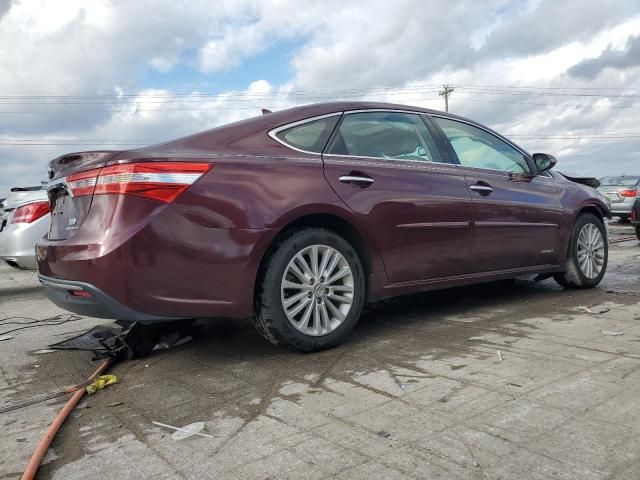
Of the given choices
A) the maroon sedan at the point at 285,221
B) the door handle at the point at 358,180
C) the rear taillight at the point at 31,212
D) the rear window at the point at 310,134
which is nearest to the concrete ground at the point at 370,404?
the maroon sedan at the point at 285,221

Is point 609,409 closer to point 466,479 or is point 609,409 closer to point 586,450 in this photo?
point 586,450

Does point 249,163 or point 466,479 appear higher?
point 249,163

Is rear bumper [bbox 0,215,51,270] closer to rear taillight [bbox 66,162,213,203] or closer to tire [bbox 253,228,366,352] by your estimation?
rear taillight [bbox 66,162,213,203]

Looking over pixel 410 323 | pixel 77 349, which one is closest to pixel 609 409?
pixel 410 323

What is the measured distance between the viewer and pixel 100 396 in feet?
10.4

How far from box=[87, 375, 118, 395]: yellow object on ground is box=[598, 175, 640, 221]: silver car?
16580 millimetres

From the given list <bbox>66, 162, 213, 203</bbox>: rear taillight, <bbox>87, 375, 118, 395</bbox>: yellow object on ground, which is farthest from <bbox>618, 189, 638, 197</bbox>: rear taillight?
<bbox>87, 375, 118, 395</bbox>: yellow object on ground

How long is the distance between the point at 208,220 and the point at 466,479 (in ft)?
6.35

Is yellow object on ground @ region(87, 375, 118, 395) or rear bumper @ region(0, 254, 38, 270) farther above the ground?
rear bumper @ region(0, 254, 38, 270)

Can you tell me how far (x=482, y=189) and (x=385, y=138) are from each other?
1.02 m

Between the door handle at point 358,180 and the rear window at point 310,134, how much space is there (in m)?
0.25

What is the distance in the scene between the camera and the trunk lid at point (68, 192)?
11.0 feet

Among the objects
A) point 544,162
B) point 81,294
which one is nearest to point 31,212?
point 81,294

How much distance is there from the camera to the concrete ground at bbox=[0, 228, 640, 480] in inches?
86.5
